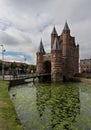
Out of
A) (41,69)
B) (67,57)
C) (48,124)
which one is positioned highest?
(67,57)

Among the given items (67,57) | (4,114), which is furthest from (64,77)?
(4,114)


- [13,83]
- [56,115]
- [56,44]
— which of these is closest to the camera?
[56,115]

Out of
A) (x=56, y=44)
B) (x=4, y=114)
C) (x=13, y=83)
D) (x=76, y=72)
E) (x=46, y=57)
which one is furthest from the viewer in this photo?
(x=76, y=72)

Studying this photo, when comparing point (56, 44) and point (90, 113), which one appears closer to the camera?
point (90, 113)

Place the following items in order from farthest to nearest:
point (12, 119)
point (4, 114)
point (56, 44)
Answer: point (56, 44) → point (4, 114) → point (12, 119)

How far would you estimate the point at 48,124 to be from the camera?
10.6 m

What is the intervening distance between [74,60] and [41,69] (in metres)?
12.0

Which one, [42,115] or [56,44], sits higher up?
[56,44]

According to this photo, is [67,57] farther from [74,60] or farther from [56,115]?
[56,115]

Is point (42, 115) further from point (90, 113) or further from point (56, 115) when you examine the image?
point (90, 113)

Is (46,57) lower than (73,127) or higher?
higher

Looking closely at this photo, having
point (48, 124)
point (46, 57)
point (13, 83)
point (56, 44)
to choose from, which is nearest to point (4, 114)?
point (48, 124)

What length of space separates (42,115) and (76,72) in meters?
50.7

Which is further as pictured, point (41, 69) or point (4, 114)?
point (41, 69)
